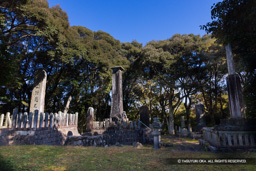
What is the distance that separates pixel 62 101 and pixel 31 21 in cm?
1126

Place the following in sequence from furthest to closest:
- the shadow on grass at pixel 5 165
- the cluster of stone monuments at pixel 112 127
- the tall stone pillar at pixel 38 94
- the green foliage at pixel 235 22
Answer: the tall stone pillar at pixel 38 94
the green foliage at pixel 235 22
the cluster of stone monuments at pixel 112 127
the shadow on grass at pixel 5 165

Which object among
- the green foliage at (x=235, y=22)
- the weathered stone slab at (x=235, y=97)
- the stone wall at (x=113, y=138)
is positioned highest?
the green foliage at (x=235, y=22)

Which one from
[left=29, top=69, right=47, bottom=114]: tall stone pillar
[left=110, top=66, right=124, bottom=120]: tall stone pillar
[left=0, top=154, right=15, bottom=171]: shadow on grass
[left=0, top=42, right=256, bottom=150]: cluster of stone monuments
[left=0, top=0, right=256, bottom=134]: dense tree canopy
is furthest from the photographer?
[left=110, top=66, right=124, bottom=120]: tall stone pillar

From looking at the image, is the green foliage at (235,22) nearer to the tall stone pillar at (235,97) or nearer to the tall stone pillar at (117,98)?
the tall stone pillar at (235,97)

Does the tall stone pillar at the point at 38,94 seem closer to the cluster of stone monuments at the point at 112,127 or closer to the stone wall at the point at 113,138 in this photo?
the cluster of stone monuments at the point at 112,127

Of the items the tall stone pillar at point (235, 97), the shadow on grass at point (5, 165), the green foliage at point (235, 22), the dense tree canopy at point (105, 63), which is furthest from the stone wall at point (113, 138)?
the green foliage at point (235, 22)

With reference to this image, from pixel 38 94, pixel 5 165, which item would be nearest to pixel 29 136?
pixel 5 165

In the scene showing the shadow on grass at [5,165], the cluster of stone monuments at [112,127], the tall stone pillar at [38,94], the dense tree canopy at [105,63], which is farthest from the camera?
the dense tree canopy at [105,63]

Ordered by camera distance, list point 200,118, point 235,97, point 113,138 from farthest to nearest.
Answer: point 200,118 → point 113,138 → point 235,97

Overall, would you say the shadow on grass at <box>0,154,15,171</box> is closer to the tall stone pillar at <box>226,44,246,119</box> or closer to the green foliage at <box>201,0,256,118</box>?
the tall stone pillar at <box>226,44,246,119</box>

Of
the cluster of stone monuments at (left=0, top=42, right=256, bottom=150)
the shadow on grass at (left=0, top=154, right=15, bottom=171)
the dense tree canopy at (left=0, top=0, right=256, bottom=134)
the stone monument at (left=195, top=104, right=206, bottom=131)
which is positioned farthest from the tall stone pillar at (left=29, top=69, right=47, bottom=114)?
the stone monument at (left=195, top=104, right=206, bottom=131)

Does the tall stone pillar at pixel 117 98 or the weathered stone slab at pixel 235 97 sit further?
the tall stone pillar at pixel 117 98

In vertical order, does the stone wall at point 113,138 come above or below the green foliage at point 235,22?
below

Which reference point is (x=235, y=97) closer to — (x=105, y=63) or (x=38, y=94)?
(x=38, y=94)
